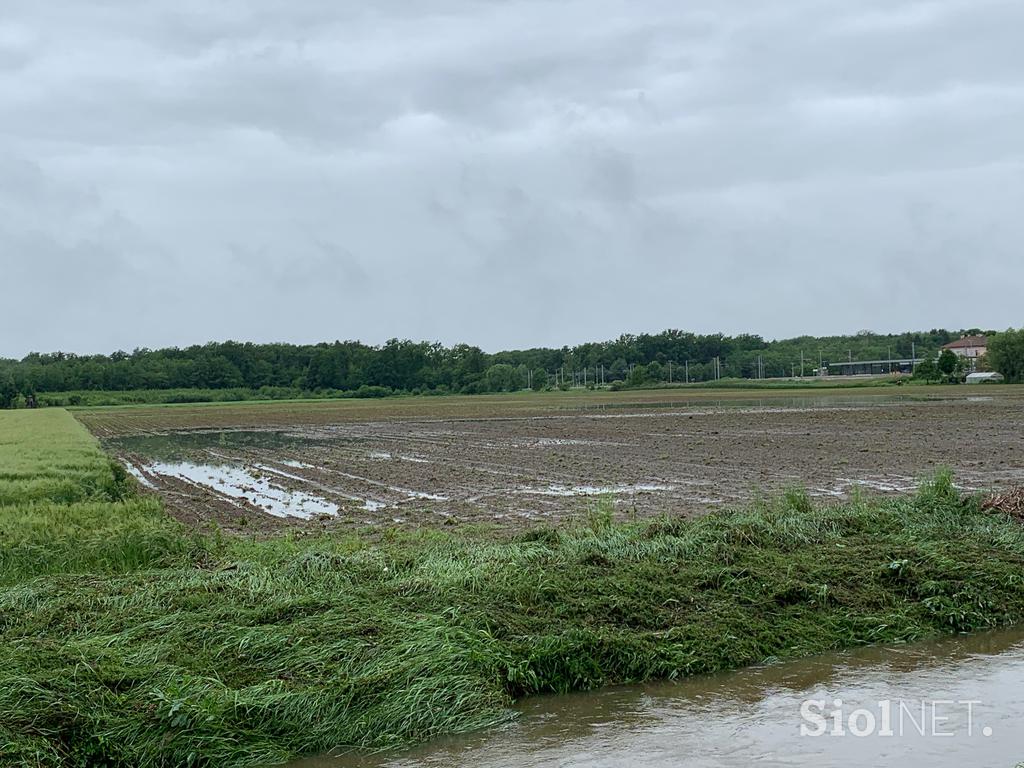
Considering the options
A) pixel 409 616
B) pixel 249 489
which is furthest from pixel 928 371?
pixel 409 616

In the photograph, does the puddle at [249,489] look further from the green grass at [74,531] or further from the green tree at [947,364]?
the green tree at [947,364]

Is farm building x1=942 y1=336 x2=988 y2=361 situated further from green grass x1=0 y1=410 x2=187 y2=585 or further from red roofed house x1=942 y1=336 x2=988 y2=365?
green grass x1=0 y1=410 x2=187 y2=585

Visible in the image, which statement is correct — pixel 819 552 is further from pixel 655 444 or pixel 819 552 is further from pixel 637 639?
pixel 655 444

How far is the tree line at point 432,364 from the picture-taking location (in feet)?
481

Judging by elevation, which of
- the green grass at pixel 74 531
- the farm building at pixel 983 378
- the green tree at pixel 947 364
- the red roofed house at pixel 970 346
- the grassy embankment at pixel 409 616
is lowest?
the farm building at pixel 983 378

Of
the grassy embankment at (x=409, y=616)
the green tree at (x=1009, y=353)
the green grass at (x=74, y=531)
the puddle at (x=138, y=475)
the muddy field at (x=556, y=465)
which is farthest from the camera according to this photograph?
the green tree at (x=1009, y=353)

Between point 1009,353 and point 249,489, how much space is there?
9768cm

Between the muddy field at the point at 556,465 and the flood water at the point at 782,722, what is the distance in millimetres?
7614

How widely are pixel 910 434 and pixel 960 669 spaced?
87.9ft

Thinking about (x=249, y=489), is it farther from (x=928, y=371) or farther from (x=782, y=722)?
(x=928, y=371)

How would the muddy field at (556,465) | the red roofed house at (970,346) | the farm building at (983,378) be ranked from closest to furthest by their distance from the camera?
the muddy field at (556,465)
the farm building at (983,378)
the red roofed house at (970,346)

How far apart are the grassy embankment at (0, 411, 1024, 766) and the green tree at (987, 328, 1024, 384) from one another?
100162mm

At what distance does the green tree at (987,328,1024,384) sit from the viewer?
328 feet

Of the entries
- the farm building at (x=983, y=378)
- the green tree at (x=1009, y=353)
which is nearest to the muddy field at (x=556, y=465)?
the green tree at (x=1009, y=353)
